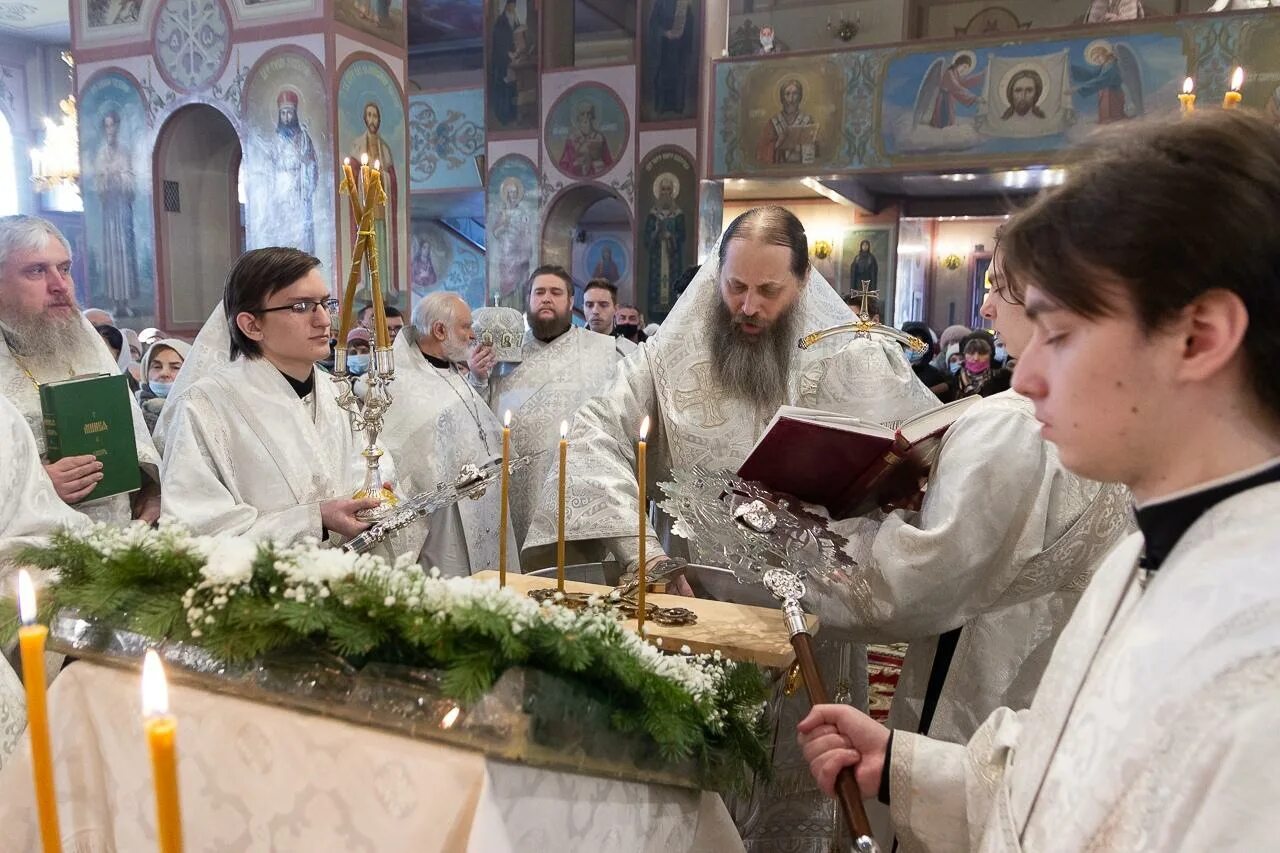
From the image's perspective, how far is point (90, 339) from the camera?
11.2 feet

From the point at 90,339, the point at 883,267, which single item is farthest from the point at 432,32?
the point at 90,339

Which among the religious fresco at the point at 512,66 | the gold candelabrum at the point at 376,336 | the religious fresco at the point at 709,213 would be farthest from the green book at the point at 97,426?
the religious fresco at the point at 512,66

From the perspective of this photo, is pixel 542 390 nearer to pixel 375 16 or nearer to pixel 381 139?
pixel 381 139

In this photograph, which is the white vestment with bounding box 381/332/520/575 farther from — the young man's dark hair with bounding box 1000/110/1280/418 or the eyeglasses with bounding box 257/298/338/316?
the young man's dark hair with bounding box 1000/110/1280/418

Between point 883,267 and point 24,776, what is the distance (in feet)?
57.3

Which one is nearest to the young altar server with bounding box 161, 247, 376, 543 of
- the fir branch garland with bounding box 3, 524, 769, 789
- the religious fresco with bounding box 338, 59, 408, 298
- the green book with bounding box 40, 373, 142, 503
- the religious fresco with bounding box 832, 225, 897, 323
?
the green book with bounding box 40, 373, 142, 503

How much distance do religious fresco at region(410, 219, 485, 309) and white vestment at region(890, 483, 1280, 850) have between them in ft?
67.1

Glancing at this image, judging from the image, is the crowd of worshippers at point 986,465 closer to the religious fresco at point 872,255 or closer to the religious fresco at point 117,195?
the religious fresco at point 117,195

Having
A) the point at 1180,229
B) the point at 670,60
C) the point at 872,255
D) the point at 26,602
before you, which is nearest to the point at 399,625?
the point at 26,602

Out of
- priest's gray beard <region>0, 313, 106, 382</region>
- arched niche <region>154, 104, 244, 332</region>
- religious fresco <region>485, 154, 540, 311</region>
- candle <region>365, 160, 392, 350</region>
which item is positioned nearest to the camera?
candle <region>365, 160, 392, 350</region>

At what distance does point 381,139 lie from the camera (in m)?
8.98

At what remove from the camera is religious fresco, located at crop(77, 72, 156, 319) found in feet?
30.4

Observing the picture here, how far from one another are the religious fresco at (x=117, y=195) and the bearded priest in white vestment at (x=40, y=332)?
271 inches

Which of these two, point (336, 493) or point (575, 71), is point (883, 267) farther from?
point (336, 493)
